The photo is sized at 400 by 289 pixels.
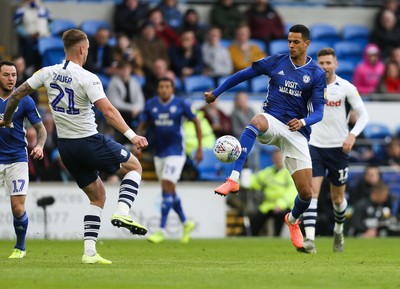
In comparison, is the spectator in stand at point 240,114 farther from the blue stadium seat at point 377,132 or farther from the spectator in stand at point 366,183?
the blue stadium seat at point 377,132

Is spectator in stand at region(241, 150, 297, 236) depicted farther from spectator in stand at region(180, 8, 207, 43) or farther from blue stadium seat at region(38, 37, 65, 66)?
blue stadium seat at region(38, 37, 65, 66)

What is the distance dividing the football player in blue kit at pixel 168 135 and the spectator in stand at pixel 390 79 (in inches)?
314

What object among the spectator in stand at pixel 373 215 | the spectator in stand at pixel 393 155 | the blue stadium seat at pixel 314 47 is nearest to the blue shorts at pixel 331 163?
the spectator in stand at pixel 373 215

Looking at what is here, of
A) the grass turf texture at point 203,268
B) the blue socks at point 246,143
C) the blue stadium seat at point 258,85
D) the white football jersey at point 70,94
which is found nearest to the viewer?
the grass turf texture at point 203,268

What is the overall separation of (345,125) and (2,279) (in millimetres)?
6735

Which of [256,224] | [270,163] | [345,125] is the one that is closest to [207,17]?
[270,163]

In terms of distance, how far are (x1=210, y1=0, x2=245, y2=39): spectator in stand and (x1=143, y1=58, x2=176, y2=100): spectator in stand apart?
2910 millimetres

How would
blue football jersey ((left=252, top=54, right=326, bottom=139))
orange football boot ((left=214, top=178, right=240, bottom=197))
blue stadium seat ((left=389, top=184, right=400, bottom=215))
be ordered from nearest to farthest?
orange football boot ((left=214, top=178, right=240, bottom=197))
blue football jersey ((left=252, top=54, right=326, bottom=139))
blue stadium seat ((left=389, top=184, right=400, bottom=215))

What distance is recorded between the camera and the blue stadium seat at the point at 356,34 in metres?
25.8

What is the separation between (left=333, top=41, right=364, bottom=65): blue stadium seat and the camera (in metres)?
25.1

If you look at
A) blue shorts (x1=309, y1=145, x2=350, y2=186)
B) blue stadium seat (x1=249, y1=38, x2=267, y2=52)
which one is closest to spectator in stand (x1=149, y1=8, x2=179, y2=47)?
blue stadium seat (x1=249, y1=38, x2=267, y2=52)

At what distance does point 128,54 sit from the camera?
70.0ft

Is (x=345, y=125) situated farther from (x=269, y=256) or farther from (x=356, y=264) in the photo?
(x=356, y=264)

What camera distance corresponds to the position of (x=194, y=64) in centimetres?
2322
